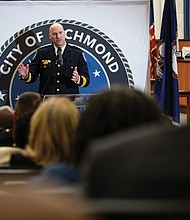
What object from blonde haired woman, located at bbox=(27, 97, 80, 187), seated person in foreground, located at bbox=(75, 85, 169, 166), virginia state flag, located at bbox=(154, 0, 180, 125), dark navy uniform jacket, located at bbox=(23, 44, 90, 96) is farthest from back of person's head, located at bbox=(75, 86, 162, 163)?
virginia state flag, located at bbox=(154, 0, 180, 125)

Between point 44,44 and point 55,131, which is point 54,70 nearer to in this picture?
point 44,44

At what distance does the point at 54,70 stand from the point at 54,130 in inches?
138

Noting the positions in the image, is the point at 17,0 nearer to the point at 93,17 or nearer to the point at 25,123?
the point at 93,17

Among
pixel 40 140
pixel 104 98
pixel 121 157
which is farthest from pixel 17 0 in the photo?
pixel 121 157

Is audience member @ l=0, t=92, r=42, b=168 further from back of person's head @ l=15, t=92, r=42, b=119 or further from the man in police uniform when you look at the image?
the man in police uniform

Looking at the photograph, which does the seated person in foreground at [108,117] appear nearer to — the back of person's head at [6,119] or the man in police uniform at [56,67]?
A: the back of person's head at [6,119]

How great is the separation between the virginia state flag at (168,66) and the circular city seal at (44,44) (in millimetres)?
452

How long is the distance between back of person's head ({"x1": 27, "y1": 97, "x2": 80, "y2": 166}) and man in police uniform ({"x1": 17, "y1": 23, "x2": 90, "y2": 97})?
3.43m

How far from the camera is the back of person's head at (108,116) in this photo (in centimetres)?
133

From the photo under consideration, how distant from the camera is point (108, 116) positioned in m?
1.35

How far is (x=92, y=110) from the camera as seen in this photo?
1364mm

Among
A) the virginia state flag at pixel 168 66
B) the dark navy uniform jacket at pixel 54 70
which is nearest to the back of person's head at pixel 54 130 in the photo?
the dark navy uniform jacket at pixel 54 70

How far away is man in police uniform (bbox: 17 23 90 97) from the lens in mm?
5168

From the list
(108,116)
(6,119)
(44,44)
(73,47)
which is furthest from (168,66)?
(108,116)
